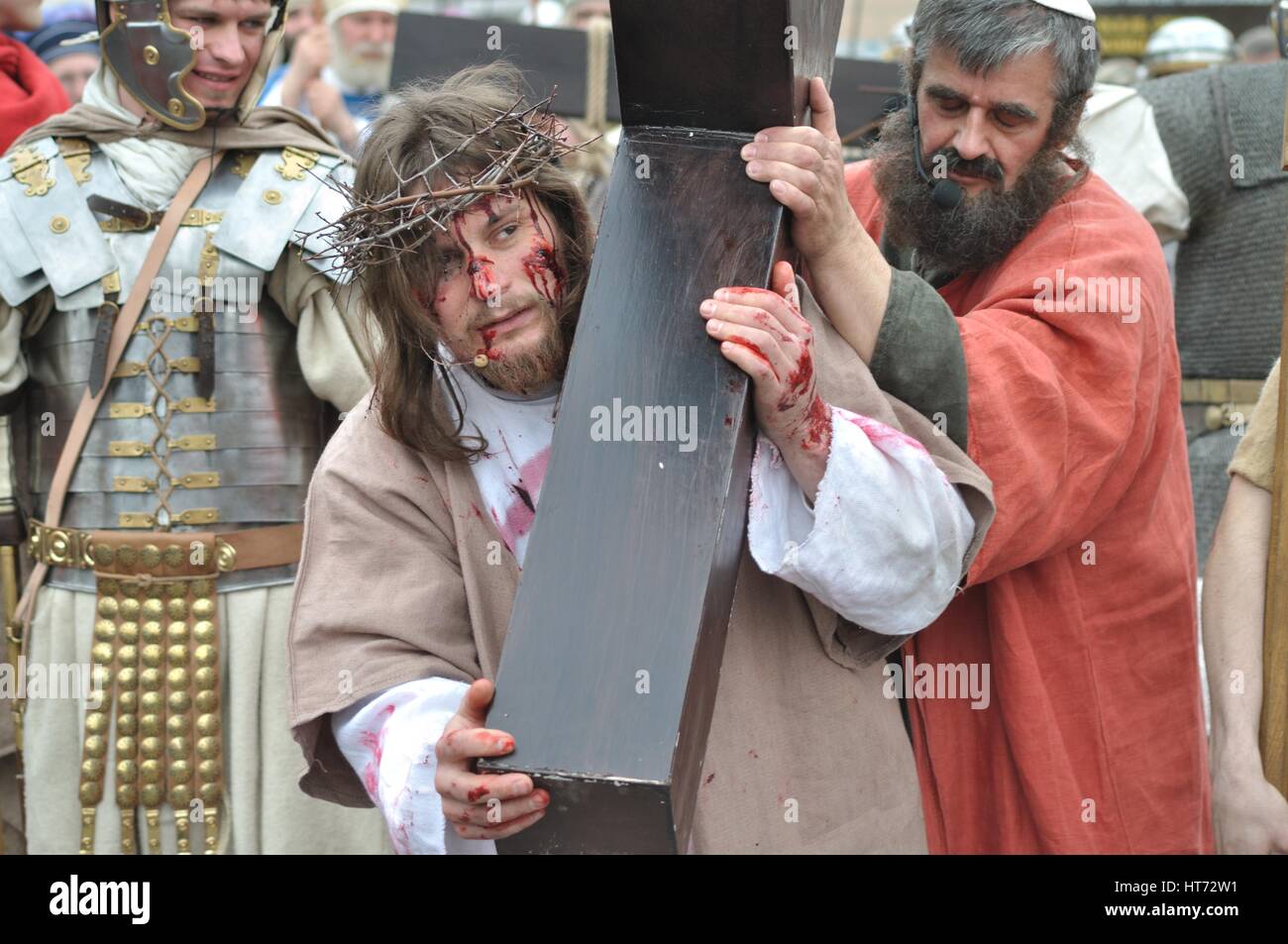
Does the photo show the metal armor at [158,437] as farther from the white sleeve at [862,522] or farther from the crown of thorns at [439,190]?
the white sleeve at [862,522]

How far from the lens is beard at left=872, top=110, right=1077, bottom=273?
2613mm

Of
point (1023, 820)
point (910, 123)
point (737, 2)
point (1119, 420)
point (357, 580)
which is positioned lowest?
point (1023, 820)

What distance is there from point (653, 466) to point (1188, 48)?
8277mm

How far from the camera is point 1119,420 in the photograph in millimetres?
2391

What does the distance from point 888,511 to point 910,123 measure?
1.16m

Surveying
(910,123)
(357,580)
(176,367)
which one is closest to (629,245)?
(357,580)

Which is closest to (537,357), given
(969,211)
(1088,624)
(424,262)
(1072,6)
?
(424,262)

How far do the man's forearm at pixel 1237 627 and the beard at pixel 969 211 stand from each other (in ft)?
2.07

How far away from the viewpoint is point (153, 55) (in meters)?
3.51

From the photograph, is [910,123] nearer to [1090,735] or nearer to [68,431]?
[1090,735]

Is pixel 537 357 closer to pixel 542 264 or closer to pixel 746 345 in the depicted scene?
pixel 542 264

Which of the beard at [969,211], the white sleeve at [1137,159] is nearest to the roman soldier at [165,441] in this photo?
the beard at [969,211]

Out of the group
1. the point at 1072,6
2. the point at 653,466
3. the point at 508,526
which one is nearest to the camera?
the point at 653,466

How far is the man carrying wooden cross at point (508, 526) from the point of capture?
1.97 m
